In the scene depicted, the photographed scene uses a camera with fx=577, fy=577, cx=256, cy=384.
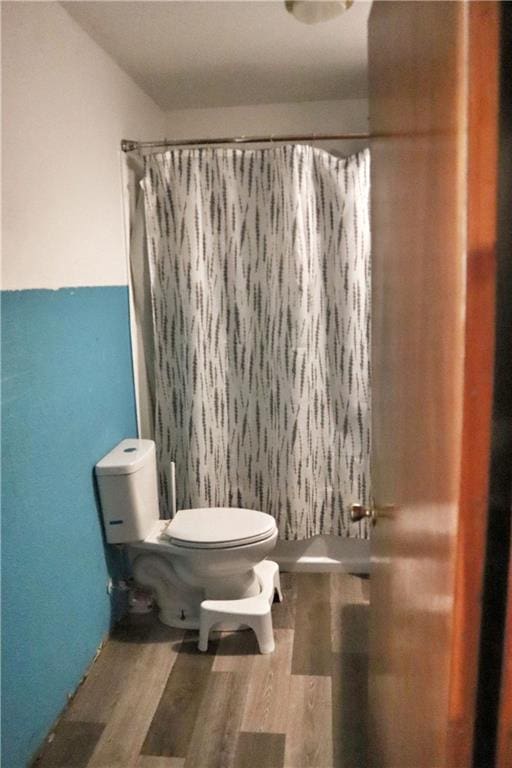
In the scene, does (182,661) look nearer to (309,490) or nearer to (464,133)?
(309,490)

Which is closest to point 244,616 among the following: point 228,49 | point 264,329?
point 264,329

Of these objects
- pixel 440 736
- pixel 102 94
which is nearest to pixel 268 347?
pixel 102 94

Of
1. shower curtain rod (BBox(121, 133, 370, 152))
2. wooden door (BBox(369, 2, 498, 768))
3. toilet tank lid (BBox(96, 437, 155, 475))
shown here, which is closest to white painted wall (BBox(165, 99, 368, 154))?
shower curtain rod (BBox(121, 133, 370, 152))

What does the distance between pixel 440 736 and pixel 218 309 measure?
211 centimetres

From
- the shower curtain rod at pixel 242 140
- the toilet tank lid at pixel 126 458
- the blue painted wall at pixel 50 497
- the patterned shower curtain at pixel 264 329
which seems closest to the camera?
the blue painted wall at pixel 50 497

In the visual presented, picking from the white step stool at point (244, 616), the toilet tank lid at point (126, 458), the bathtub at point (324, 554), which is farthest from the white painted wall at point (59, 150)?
the bathtub at point (324, 554)

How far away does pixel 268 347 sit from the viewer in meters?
2.62

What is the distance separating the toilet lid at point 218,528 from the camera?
2207 millimetres

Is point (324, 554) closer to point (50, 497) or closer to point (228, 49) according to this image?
point (50, 497)

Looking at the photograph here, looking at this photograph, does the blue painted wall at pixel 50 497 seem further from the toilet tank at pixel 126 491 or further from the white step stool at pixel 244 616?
the white step stool at pixel 244 616

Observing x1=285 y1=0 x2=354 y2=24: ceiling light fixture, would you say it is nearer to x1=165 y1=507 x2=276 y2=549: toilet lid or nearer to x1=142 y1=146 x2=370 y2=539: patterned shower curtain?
x1=142 y1=146 x2=370 y2=539: patterned shower curtain

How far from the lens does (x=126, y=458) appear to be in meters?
2.20

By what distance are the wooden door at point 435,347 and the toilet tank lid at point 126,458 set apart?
1275 millimetres

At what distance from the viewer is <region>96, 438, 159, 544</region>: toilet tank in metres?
2.14
